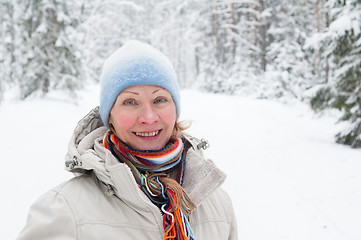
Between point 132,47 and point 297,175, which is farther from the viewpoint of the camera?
point 297,175

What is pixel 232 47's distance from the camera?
2542 cm

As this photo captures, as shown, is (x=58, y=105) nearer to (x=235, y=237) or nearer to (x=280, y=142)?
(x=280, y=142)

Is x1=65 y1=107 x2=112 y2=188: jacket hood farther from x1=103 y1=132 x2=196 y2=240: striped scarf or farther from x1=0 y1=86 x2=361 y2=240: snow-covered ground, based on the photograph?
x1=0 y1=86 x2=361 y2=240: snow-covered ground

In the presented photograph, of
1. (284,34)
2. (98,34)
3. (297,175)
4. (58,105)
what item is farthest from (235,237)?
(98,34)

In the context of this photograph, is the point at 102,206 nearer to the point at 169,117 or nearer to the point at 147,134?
the point at 147,134

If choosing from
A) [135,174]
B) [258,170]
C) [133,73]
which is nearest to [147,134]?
[135,174]

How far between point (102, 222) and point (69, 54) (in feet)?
42.2

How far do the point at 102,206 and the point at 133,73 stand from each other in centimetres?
75

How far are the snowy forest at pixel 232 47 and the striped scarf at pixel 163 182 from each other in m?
7.61

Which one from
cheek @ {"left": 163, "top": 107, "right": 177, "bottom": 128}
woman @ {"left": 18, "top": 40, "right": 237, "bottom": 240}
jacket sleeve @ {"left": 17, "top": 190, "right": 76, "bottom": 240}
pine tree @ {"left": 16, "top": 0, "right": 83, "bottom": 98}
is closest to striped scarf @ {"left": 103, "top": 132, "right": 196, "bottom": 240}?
woman @ {"left": 18, "top": 40, "right": 237, "bottom": 240}

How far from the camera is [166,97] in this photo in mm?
1856

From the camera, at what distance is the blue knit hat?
5.75ft

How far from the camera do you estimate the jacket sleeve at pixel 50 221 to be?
1.34 meters

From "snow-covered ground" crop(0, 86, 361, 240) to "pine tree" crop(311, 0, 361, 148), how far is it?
0.78 m
